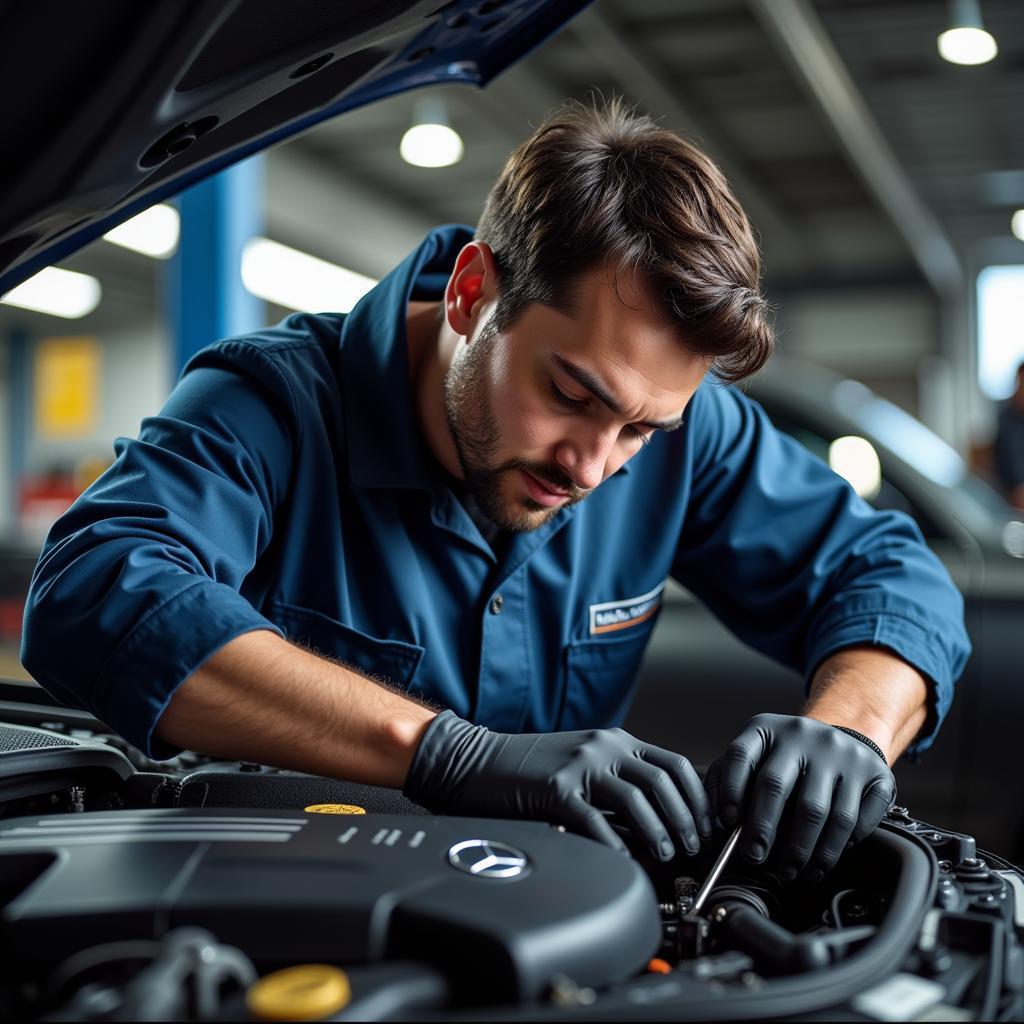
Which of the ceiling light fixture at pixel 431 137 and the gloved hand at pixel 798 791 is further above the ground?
the ceiling light fixture at pixel 431 137

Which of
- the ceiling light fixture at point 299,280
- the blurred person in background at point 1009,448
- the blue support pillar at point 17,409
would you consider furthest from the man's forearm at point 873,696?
the blue support pillar at point 17,409

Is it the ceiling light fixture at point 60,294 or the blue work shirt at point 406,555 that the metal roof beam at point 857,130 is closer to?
the blue work shirt at point 406,555

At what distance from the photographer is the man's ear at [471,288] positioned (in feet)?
4.34

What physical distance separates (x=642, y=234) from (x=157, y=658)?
64 centimetres

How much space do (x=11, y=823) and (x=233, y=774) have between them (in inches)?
10.4

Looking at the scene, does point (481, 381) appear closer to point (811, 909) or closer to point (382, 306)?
point (382, 306)

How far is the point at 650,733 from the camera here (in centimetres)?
243

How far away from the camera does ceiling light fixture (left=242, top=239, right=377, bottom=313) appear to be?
25.4 ft

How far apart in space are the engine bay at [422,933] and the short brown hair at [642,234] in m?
0.59

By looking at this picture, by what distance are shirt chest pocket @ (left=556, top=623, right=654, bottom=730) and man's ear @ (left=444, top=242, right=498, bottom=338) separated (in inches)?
17.2

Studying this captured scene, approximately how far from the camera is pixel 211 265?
289 cm

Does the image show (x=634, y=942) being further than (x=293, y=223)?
No

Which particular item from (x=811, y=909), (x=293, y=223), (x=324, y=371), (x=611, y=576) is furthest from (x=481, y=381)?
(x=293, y=223)

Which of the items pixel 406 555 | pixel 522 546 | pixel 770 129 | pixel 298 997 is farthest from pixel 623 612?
pixel 770 129
